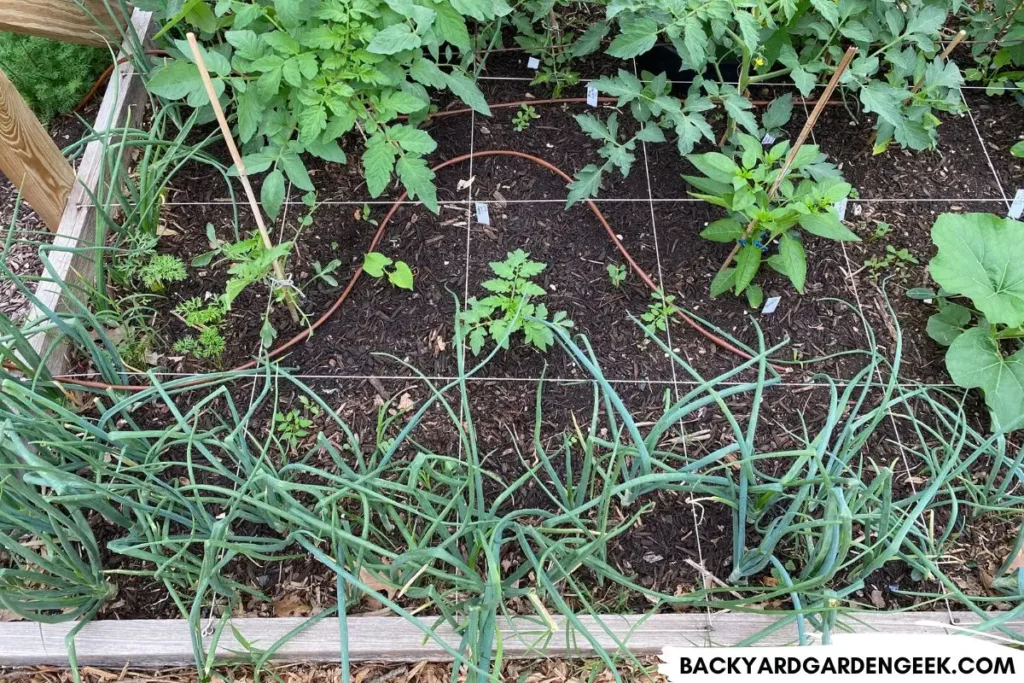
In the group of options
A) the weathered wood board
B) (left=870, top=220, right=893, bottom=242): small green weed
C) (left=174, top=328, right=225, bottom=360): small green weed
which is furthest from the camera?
(left=870, top=220, right=893, bottom=242): small green weed

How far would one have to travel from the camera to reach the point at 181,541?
1.21 metres

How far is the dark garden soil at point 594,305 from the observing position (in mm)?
1543

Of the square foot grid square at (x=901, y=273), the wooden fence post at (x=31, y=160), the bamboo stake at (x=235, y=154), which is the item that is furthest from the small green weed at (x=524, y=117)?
the wooden fence post at (x=31, y=160)

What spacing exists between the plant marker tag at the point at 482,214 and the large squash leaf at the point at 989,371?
134cm

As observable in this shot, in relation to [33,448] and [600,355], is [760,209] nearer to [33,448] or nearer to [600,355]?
[600,355]

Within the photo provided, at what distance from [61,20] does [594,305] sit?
1860 millimetres

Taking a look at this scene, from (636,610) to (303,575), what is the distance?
79 centimetres

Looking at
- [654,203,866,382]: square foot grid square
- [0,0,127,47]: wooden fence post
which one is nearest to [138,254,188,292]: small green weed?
[0,0,127,47]: wooden fence post

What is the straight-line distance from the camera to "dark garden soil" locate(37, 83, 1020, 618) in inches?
60.7

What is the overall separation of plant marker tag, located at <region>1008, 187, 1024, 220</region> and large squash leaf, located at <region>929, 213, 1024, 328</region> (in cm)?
40

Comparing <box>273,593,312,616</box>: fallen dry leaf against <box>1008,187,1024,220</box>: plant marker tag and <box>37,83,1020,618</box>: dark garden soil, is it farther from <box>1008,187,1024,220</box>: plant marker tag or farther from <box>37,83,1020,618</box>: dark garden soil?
<box>1008,187,1024,220</box>: plant marker tag

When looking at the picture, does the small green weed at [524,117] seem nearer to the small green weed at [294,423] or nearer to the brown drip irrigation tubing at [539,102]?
the brown drip irrigation tubing at [539,102]

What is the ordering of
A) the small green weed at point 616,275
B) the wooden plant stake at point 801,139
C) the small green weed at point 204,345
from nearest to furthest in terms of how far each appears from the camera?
1. the wooden plant stake at point 801,139
2. the small green weed at point 204,345
3. the small green weed at point 616,275

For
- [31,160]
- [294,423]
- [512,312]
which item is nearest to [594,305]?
[512,312]
